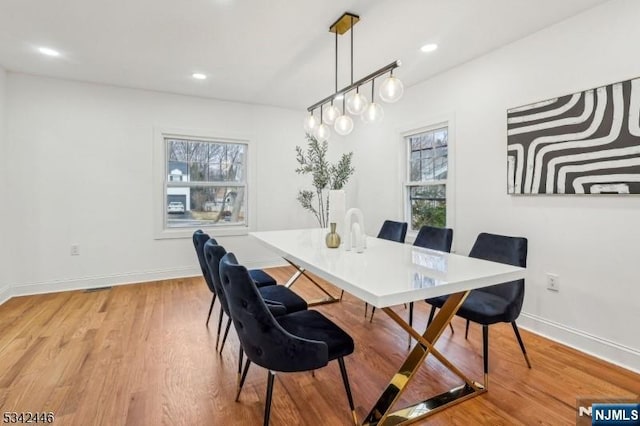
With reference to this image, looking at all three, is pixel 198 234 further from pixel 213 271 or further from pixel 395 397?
pixel 395 397

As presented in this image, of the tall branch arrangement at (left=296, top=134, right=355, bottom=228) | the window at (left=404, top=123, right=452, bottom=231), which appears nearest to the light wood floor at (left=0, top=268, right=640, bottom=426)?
the window at (left=404, top=123, right=452, bottom=231)

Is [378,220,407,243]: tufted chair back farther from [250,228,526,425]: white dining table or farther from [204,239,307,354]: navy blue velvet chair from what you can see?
[204,239,307,354]: navy blue velvet chair

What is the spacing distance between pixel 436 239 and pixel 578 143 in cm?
127

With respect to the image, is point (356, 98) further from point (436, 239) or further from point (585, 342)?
point (585, 342)

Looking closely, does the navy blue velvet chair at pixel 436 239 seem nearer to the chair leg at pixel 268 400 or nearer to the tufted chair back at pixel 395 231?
the tufted chair back at pixel 395 231

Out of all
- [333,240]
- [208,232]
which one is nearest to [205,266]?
[333,240]

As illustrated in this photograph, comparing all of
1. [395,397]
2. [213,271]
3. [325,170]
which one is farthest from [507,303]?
[325,170]

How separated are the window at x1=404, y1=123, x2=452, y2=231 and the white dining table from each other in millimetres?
1758

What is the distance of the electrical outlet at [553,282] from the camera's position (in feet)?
8.73

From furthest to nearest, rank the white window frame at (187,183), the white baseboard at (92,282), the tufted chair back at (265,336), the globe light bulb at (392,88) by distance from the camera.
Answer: the white window frame at (187,183) < the white baseboard at (92,282) < the globe light bulb at (392,88) < the tufted chair back at (265,336)

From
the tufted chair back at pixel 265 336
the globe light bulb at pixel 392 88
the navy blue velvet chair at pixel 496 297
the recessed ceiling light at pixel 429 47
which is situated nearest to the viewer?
the tufted chair back at pixel 265 336

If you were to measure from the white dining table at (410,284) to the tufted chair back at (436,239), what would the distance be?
46cm

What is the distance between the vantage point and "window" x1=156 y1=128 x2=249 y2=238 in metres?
4.54

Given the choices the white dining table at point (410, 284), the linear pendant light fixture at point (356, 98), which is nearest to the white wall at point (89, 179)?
the linear pendant light fixture at point (356, 98)
